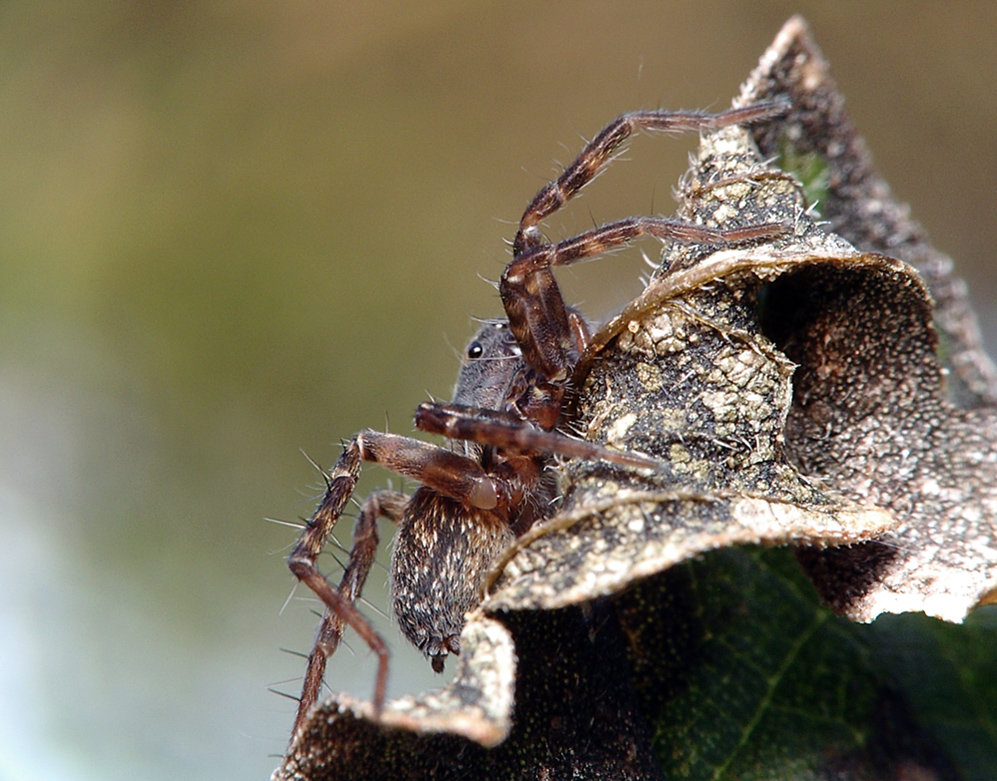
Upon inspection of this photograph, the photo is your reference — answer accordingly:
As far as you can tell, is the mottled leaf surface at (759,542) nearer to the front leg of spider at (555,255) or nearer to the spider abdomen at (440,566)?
the front leg of spider at (555,255)

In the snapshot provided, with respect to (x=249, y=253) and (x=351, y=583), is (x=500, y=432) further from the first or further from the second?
(x=249, y=253)

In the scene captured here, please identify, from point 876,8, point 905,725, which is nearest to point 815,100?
point 905,725

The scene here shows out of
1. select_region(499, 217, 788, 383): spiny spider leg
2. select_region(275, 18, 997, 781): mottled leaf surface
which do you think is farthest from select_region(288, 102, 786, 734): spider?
select_region(275, 18, 997, 781): mottled leaf surface

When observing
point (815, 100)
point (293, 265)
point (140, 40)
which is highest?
point (140, 40)

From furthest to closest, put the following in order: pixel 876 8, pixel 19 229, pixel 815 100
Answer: pixel 876 8 < pixel 19 229 < pixel 815 100

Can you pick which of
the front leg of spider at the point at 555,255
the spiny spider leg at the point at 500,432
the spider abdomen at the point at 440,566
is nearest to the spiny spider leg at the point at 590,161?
the front leg of spider at the point at 555,255

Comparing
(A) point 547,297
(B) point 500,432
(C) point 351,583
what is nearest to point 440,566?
(C) point 351,583

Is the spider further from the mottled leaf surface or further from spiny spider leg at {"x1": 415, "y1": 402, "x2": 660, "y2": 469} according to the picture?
the mottled leaf surface

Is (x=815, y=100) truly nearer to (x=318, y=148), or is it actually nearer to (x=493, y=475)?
(x=493, y=475)
